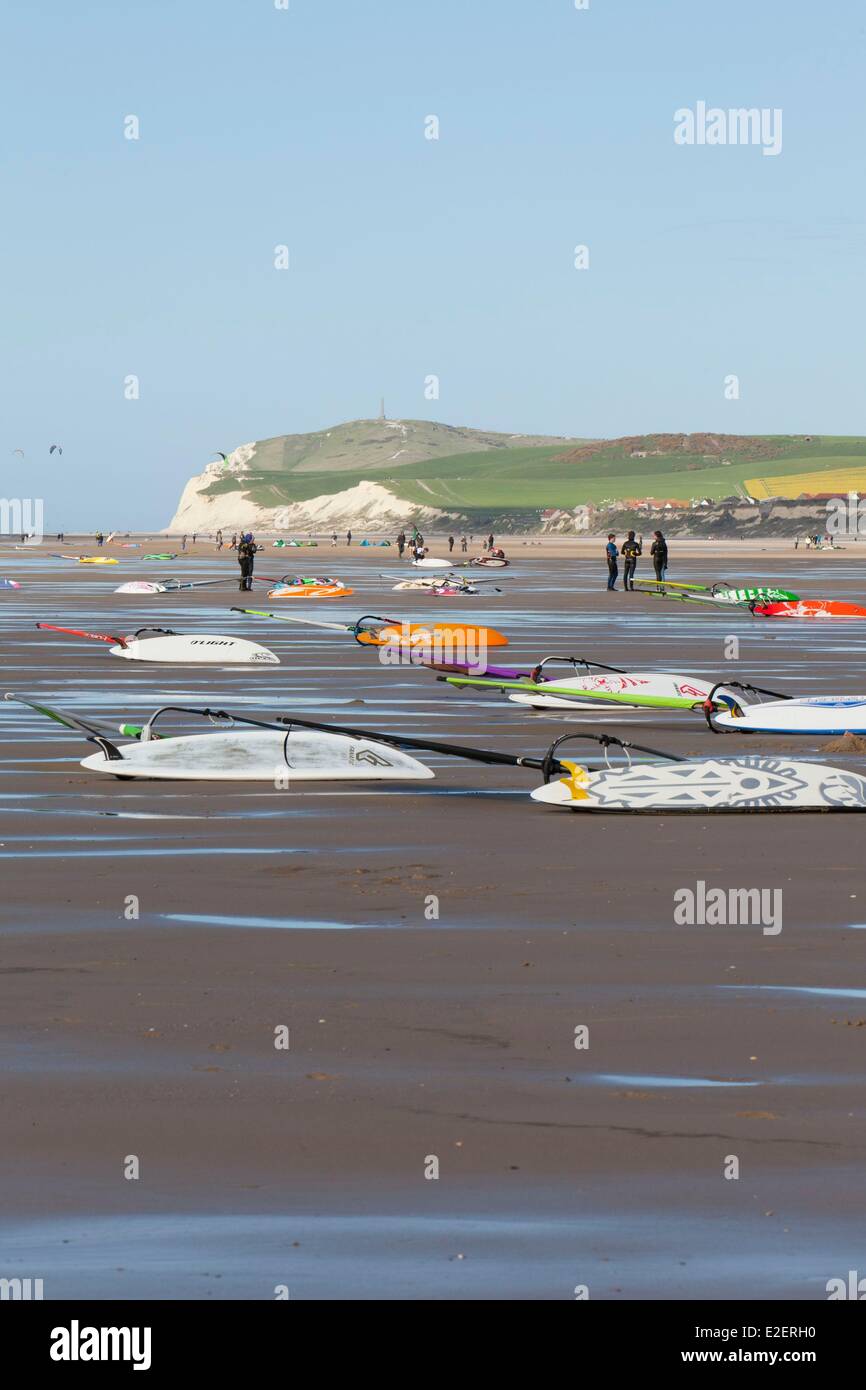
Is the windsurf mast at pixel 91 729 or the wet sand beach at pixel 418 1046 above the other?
the windsurf mast at pixel 91 729

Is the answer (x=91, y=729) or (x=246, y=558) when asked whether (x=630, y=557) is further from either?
(x=91, y=729)

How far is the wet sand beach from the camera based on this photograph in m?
6.63

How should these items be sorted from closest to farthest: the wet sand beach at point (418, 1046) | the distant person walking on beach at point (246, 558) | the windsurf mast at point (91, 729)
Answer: the wet sand beach at point (418, 1046) → the windsurf mast at point (91, 729) → the distant person walking on beach at point (246, 558)

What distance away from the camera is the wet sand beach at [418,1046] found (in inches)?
261

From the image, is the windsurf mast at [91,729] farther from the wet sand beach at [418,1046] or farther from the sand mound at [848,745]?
the sand mound at [848,745]

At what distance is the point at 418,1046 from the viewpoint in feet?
29.9

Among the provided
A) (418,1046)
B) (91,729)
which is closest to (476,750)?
(91,729)

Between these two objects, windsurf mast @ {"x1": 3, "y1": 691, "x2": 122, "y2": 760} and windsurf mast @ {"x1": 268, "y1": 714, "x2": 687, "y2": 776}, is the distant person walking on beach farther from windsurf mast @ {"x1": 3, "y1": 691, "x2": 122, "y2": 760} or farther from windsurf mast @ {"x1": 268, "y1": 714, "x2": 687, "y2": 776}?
windsurf mast @ {"x1": 268, "y1": 714, "x2": 687, "y2": 776}

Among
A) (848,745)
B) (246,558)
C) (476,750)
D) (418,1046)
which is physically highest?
(246,558)

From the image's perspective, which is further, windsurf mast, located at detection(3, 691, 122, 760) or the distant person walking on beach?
the distant person walking on beach

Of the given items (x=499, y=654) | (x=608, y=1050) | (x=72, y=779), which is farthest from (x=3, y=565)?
(x=608, y=1050)

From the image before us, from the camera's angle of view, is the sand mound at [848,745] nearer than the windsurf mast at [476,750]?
No

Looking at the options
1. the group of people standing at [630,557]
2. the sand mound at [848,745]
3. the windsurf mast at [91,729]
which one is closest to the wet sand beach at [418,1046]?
the windsurf mast at [91,729]

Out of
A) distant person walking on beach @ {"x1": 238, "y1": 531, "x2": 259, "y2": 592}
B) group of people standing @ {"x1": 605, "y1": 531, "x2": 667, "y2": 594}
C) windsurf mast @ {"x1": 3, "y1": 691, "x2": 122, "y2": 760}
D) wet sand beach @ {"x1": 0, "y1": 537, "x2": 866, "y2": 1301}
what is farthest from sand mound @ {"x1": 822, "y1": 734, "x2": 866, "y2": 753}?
distant person walking on beach @ {"x1": 238, "y1": 531, "x2": 259, "y2": 592}
